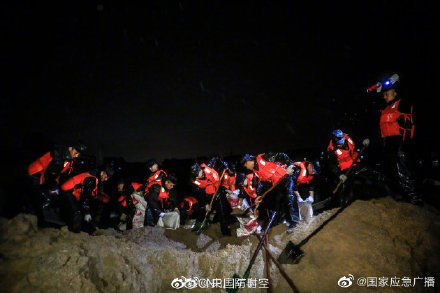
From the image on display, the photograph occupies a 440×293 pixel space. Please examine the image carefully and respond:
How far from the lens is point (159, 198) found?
6242mm

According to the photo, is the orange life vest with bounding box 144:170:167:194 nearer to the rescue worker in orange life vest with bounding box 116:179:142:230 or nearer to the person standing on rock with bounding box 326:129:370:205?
the rescue worker in orange life vest with bounding box 116:179:142:230

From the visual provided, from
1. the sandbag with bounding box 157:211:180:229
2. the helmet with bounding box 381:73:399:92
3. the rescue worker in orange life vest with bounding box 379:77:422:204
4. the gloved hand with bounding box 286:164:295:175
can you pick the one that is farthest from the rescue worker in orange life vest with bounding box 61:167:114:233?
the helmet with bounding box 381:73:399:92

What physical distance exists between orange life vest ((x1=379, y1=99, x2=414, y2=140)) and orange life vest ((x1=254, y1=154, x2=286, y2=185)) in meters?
1.97

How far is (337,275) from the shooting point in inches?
116

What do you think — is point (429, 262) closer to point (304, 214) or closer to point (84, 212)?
point (304, 214)

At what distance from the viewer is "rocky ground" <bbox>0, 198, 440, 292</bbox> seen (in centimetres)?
262

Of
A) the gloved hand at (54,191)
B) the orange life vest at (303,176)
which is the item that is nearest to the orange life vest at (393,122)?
the orange life vest at (303,176)

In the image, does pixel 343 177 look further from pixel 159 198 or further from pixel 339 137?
pixel 159 198

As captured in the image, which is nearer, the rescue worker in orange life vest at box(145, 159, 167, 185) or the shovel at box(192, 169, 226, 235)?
the shovel at box(192, 169, 226, 235)

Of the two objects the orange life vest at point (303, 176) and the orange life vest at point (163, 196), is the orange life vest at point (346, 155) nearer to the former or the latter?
the orange life vest at point (303, 176)

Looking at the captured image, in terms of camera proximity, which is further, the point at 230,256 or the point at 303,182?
the point at 303,182

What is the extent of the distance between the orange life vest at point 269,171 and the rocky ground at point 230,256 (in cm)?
110

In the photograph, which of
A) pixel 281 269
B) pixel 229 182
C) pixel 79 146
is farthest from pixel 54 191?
pixel 281 269

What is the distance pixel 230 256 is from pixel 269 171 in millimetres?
1929
